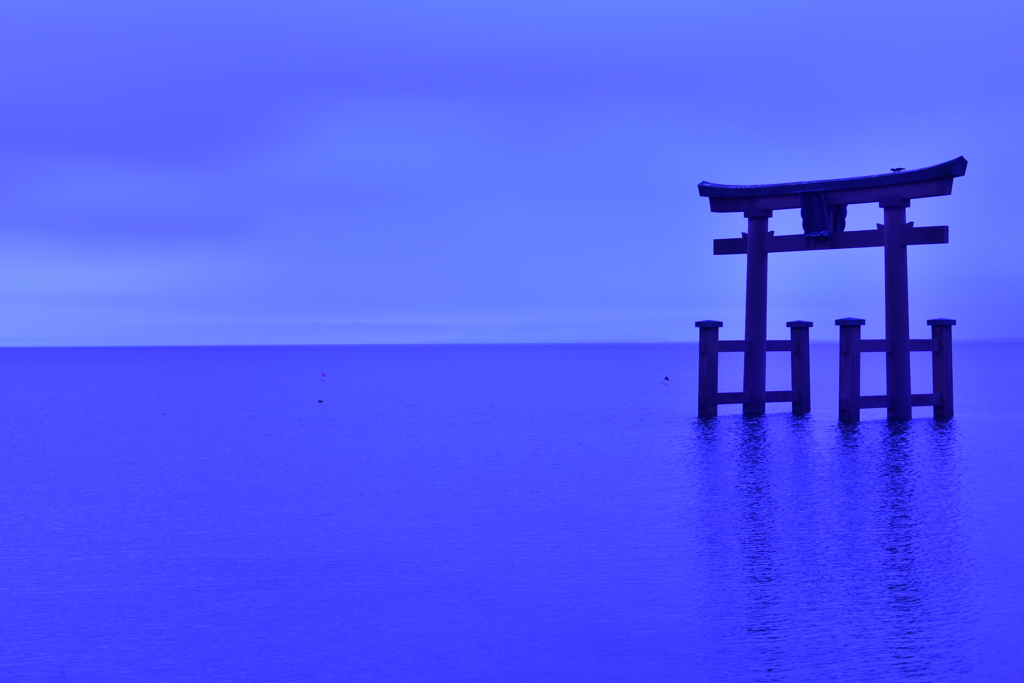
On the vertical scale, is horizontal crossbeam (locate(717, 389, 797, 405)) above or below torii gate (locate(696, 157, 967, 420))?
below

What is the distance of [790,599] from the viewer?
913 cm

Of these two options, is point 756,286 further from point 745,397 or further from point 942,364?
point 942,364

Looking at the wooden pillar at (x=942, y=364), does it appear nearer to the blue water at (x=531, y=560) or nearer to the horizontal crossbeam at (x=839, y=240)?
→ the blue water at (x=531, y=560)

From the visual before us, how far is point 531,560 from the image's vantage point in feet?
36.6

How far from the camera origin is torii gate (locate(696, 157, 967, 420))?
20.3 metres

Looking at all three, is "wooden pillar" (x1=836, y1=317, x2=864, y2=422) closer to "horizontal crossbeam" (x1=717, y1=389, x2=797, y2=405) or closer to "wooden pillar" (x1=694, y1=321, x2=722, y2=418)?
"horizontal crossbeam" (x1=717, y1=389, x2=797, y2=405)

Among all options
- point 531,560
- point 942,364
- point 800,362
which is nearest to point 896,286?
point 942,364

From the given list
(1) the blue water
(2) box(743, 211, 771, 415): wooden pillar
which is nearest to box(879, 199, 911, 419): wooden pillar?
(1) the blue water

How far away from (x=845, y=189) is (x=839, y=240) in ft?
3.42

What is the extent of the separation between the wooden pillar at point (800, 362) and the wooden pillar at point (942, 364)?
2.64 m

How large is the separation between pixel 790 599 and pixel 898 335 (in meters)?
12.9

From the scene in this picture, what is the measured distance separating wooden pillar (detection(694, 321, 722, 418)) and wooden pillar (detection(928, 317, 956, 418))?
14.6ft

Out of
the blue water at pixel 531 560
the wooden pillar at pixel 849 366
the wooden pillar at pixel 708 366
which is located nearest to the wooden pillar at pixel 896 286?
the wooden pillar at pixel 849 366

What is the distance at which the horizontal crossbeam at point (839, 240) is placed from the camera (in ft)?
65.5
